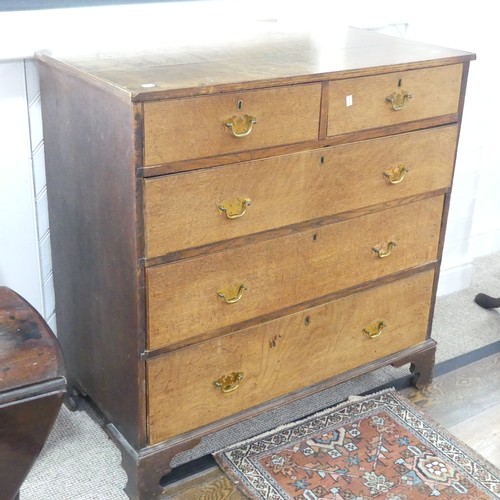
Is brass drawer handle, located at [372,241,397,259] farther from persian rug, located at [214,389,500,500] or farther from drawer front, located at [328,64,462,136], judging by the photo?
persian rug, located at [214,389,500,500]

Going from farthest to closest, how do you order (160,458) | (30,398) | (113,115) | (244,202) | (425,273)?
1. (425,273)
2. (160,458)
3. (244,202)
4. (113,115)
5. (30,398)

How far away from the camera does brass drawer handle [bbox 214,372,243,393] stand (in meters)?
→ 2.10

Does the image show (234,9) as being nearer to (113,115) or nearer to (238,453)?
(113,115)

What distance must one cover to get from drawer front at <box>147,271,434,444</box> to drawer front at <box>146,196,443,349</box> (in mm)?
62

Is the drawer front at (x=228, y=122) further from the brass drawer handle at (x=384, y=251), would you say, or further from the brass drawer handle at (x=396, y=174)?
the brass drawer handle at (x=384, y=251)

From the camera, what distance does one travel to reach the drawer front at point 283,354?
79.7 inches

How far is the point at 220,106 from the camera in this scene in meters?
1.80

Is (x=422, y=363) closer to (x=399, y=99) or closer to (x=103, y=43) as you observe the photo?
(x=399, y=99)

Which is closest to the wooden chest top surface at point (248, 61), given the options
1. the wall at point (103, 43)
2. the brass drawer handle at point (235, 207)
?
the wall at point (103, 43)

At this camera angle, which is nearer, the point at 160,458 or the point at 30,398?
the point at 30,398

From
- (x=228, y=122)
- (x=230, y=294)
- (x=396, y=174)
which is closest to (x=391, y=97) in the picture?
(x=396, y=174)

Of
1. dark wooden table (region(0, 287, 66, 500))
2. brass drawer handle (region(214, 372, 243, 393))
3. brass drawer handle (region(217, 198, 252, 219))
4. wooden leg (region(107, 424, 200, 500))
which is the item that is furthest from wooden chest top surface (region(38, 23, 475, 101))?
wooden leg (region(107, 424, 200, 500))

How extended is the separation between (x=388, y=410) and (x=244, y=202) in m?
0.95

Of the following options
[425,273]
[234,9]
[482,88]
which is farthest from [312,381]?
[482,88]
